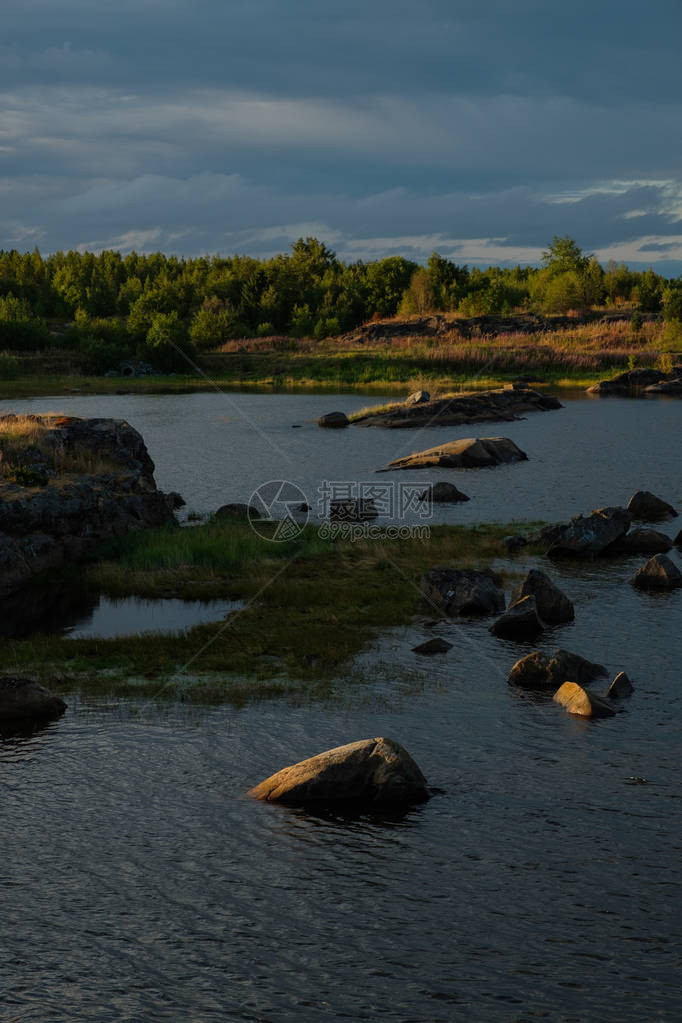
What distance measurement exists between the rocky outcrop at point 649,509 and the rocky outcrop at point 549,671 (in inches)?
745

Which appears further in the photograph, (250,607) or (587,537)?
(587,537)

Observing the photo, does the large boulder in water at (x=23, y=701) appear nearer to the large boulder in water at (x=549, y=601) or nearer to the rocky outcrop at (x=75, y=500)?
the rocky outcrop at (x=75, y=500)

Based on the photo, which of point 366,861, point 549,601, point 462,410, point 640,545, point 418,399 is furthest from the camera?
point 462,410

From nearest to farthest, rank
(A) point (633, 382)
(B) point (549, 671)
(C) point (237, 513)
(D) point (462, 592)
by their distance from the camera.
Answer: (B) point (549, 671) < (D) point (462, 592) < (C) point (237, 513) < (A) point (633, 382)

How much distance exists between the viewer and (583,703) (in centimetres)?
1773

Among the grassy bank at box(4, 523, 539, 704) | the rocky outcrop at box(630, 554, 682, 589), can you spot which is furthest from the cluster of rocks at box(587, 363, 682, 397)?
the rocky outcrop at box(630, 554, 682, 589)

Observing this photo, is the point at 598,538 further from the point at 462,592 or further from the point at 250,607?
the point at 250,607

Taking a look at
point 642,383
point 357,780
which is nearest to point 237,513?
point 357,780

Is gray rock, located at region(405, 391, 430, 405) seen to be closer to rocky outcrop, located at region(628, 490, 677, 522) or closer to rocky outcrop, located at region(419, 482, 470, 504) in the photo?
rocky outcrop, located at region(419, 482, 470, 504)

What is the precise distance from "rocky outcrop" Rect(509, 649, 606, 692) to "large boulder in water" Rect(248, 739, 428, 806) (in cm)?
526

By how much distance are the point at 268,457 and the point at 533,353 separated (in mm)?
70742

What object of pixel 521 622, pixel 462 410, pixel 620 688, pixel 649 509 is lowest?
pixel 620 688

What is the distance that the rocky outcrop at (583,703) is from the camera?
58.1 feet

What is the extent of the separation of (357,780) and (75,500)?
64.6 feet
